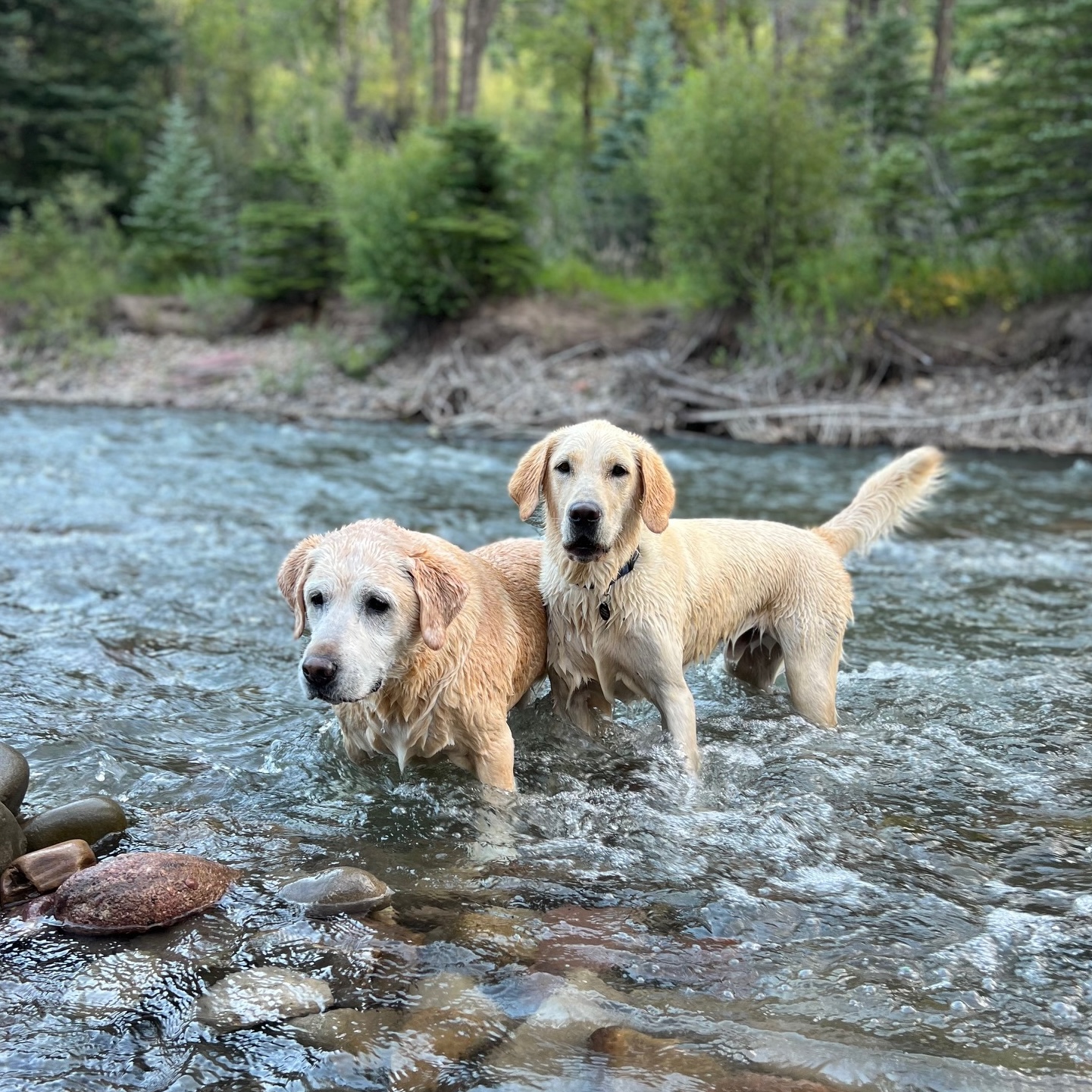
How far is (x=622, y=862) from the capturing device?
14.4ft

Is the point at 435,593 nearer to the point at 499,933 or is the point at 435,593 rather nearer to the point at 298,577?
the point at 298,577

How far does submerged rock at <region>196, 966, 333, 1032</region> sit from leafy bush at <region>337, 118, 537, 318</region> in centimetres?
2145

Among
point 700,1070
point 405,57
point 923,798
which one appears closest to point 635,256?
point 405,57

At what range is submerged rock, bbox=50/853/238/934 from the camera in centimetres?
367

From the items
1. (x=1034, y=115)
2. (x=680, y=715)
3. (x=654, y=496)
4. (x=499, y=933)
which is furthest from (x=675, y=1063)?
(x=1034, y=115)

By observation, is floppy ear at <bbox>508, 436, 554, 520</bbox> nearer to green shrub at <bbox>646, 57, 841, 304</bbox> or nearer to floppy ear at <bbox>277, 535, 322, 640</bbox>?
floppy ear at <bbox>277, 535, 322, 640</bbox>

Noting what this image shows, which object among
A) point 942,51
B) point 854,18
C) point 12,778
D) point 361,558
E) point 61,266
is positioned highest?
point 854,18

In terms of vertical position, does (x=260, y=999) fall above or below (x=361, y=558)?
below

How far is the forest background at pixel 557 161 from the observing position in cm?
1988

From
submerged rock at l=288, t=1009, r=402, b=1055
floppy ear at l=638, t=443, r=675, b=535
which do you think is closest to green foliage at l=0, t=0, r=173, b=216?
floppy ear at l=638, t=443, r=675, b=535

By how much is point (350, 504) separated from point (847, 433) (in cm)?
882

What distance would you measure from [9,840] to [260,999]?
1.37 m

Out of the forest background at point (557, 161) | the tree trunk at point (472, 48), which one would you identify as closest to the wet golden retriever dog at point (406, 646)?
the forest background at point (557, 161)

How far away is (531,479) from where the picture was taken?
202 inches
